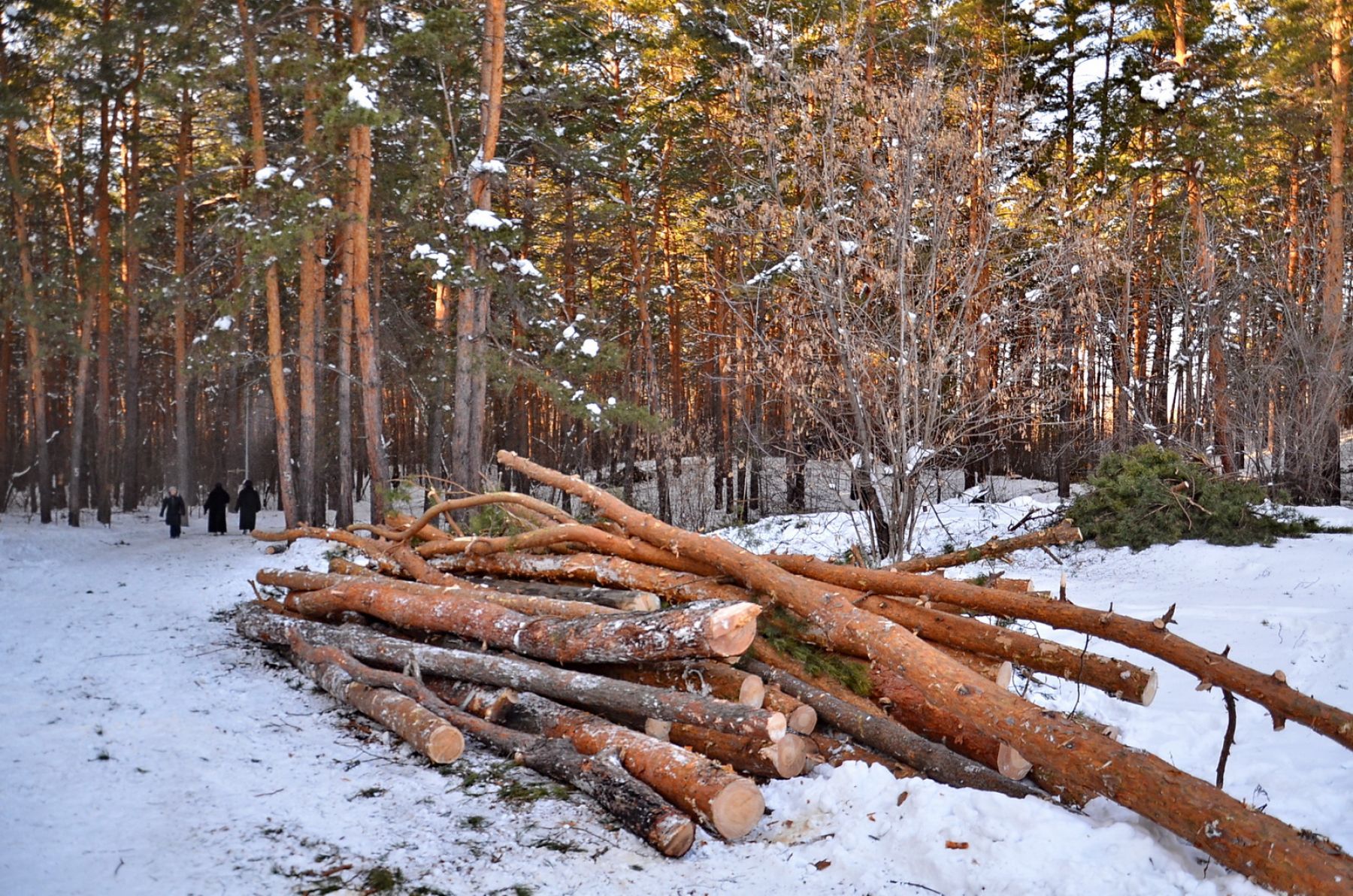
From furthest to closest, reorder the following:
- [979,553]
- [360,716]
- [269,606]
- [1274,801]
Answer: [269,606], [979,553], [360,716], [1274,801]

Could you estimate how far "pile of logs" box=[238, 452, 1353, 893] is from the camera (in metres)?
4.02

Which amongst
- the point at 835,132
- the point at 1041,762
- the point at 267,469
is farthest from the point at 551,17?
the point at 267,469

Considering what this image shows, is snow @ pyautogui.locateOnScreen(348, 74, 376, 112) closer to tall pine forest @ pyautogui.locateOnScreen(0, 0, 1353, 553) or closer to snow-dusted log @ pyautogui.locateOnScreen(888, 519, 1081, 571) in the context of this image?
tall pine forest @ pyautogui.locateOnScreen(0, 0, 1353, 553)

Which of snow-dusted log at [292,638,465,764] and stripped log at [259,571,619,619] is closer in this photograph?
snow-dusted log at [292,638,465,764]

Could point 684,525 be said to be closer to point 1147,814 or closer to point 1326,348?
point 1326,348

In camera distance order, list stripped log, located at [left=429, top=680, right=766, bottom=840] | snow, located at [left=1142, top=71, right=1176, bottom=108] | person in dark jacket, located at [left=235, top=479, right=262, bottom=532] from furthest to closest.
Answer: person in dark jacket, located at [left=235, top=479, right=262, bottom=532]
snow, located at [left=1142, top=71, right=1176, bottom=108]
stripped log, located at [left=429, top=680, right=766, bottom=840]

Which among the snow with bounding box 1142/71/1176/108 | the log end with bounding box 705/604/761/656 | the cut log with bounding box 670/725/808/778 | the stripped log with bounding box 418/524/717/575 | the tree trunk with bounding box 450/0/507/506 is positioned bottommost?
the cut log with bounding box 670/725/808/778

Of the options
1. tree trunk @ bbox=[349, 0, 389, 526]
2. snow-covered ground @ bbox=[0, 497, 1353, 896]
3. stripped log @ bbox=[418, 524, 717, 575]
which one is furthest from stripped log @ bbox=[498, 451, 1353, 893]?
tree trunk @ bbox=[349, 0, 389, 526]

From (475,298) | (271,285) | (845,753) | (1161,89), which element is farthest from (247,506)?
(1161,89)

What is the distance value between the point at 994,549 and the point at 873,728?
11.1ft

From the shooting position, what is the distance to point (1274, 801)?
476 centimetres

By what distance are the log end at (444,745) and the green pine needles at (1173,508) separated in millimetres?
10623

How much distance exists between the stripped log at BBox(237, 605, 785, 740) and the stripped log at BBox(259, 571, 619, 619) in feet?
1.42

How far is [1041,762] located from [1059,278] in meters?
6.82
